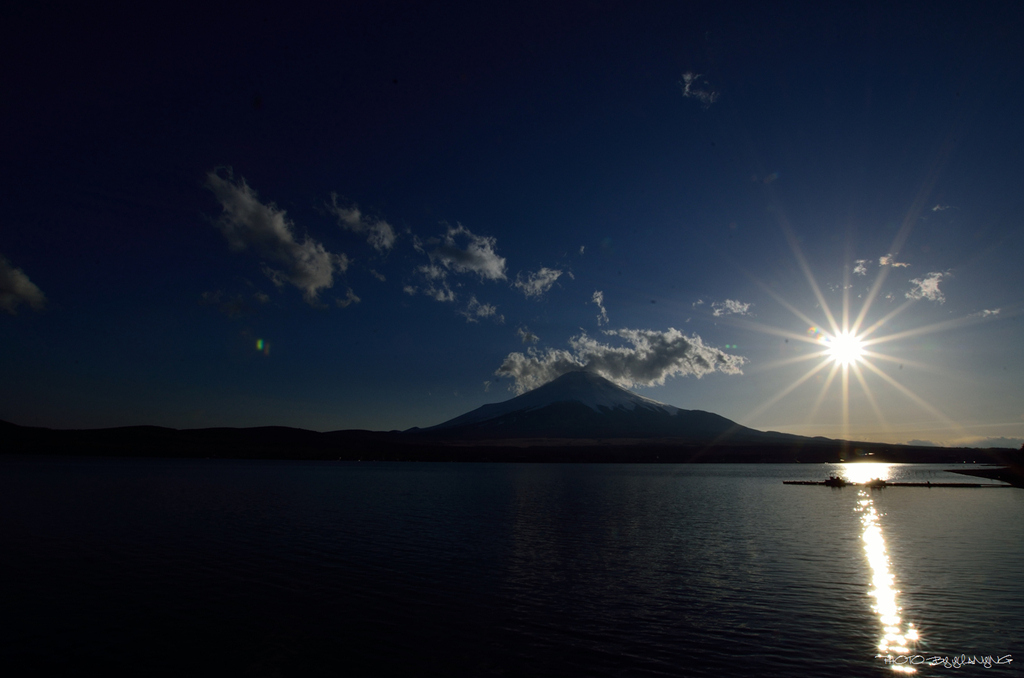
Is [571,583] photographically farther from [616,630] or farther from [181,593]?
[181,593]

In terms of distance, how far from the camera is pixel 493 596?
78.4ft

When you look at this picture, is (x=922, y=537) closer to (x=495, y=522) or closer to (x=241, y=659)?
(x=495, y=522)

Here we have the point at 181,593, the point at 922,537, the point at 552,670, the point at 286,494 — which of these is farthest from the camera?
the point at 286,494

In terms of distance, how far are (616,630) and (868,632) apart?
9416 millimetres

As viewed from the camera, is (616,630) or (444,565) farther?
(444,565)

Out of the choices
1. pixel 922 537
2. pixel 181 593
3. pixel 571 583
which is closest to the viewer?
pixel 181 593

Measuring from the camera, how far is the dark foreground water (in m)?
17.0

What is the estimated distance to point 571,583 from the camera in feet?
86.9

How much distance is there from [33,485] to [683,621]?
96843 millimetres

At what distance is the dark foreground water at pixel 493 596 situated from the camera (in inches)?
669

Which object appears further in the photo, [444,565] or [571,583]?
[444,565]

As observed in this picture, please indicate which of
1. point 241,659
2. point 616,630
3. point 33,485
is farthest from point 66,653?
point 33,485

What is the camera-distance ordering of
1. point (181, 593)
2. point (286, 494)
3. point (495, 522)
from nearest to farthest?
point (181, 593) → point (495, 522) → point (286, 494)

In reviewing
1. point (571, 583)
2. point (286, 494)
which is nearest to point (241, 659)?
point (571, 583)
